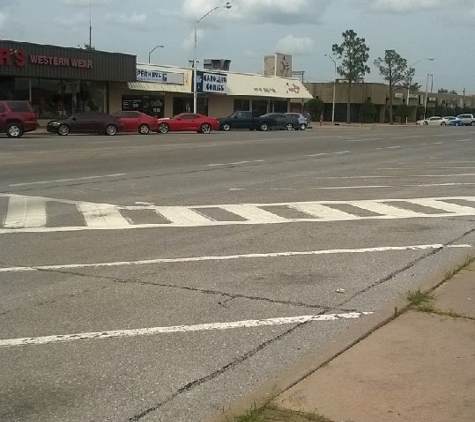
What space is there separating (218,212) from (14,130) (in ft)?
84.2

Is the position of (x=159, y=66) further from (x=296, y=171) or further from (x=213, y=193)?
(x=213, y=193)

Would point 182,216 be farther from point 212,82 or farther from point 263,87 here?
point 263,87

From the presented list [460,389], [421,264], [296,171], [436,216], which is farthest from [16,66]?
[460,389]

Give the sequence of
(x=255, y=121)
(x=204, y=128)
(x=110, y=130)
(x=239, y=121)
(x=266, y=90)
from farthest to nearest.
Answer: (x=266, y=90)
(x=255, y=121)
(x=239, y=121)
(x=204, y=128)
(x=110, y=130)

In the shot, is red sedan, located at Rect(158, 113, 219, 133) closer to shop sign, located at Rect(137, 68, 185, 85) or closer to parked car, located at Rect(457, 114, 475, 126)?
shop sign, located at Rect(137, 68, 185, 85)

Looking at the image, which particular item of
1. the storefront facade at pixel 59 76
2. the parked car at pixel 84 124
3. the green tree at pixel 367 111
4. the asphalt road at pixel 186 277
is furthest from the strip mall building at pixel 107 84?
the green tree at pixel 367 111

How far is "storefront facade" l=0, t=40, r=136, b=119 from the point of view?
4022 cm

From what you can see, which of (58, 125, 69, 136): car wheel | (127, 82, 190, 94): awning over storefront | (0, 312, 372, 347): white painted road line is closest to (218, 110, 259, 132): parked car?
(127, 82, 190, 94): awning over storefront

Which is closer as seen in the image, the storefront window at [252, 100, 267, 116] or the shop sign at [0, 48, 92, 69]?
the shop sign at [0, 48, 92, 69]

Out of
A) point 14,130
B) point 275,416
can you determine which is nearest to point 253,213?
point 275,416

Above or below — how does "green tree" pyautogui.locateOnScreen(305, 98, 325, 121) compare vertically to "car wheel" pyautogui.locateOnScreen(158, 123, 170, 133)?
above

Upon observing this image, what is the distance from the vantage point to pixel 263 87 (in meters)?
61.8

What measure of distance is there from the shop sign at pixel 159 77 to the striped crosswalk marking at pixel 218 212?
36880mm

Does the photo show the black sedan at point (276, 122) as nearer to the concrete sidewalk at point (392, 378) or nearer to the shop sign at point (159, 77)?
the shop sign at point (159, 77)
